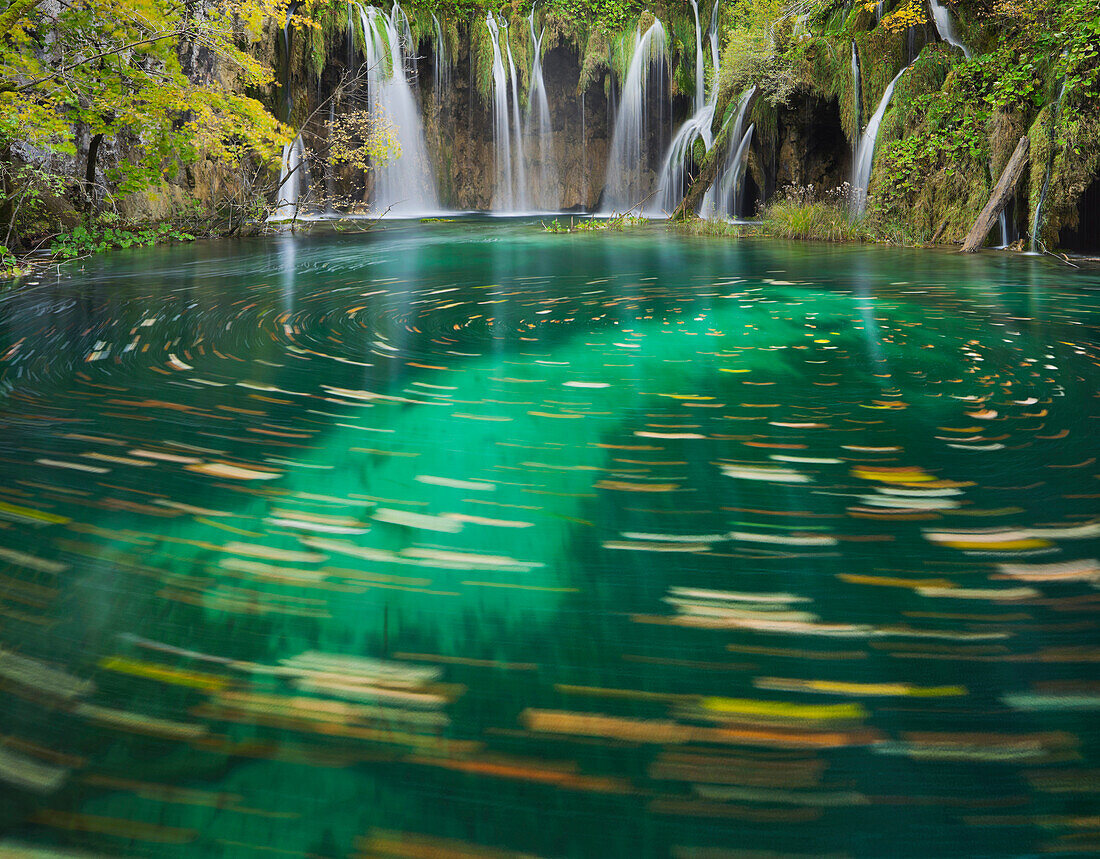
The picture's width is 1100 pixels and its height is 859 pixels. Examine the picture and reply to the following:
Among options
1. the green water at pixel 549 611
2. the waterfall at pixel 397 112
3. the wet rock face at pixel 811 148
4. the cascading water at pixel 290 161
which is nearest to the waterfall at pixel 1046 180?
the wet rock face at pixel 811 148

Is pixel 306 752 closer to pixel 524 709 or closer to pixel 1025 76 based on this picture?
pixel 524 709

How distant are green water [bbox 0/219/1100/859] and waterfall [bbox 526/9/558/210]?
27.0m

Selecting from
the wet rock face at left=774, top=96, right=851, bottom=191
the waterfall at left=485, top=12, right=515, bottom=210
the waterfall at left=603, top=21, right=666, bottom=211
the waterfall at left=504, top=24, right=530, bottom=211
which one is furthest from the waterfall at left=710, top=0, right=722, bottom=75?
the wet rock face at left=774, top=96, right=851, bottom=191

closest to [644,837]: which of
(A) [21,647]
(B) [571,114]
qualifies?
(A) [21,647]

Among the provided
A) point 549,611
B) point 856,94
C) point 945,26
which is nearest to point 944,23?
point 945,26

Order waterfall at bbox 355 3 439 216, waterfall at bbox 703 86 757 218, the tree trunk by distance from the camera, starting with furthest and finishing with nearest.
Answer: waterfall at bbox 355 3 439 216 → waterfall at bbox 703 86 757 218 → the tree trunk

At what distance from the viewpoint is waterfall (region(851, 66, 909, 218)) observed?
45.6 ft

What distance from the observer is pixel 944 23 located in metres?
14.1

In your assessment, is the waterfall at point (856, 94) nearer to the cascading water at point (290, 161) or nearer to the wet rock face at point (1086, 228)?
the wet rock face at point (1086, 228)

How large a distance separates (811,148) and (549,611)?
1816 centimetres

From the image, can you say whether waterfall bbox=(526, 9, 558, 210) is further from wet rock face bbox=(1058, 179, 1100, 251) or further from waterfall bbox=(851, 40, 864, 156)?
wet rock face bbox=(1058, 179, 1100, 251)

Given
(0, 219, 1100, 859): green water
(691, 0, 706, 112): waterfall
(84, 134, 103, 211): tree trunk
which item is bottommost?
(0, 219, 1100, 859): green water

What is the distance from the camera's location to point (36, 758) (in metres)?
1.34

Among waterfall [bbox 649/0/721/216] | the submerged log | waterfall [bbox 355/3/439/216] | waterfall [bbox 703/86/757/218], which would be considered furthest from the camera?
waterfall [bbox 355/3/439/216]
